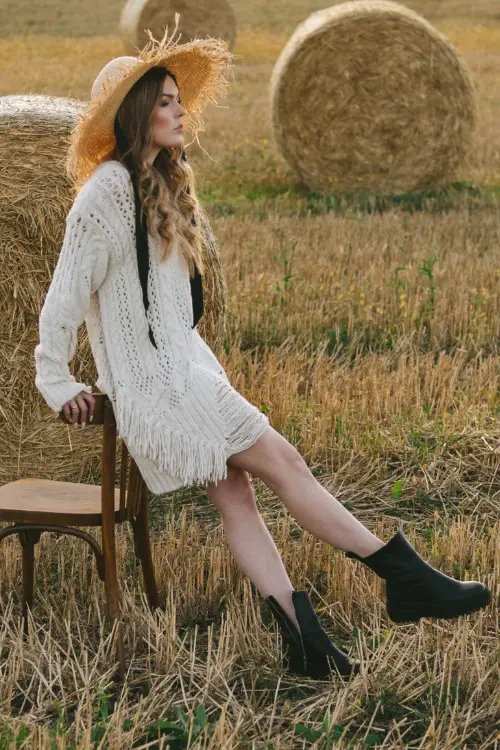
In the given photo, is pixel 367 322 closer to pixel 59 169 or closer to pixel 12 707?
pixel 59 169

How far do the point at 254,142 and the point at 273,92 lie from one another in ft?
9.25

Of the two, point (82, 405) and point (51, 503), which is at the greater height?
point (82, 405)

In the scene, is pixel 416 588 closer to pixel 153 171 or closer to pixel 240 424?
pixel 240 424

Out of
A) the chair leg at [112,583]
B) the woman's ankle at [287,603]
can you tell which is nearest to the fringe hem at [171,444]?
the chair leg at [112,583]

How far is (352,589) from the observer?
146 inches

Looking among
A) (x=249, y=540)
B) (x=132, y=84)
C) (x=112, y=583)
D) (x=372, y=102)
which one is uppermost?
(x=132, y=84)

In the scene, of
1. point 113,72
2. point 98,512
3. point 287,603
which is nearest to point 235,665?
point 287,603

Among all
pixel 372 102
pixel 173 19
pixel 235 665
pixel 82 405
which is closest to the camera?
pixel 82 405

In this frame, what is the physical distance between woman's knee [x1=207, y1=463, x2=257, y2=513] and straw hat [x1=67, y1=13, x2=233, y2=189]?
100 centimetres

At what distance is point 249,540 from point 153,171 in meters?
1.11

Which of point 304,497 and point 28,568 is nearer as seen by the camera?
point 304,497

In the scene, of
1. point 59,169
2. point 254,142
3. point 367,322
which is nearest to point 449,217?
point 367,322

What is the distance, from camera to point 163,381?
331 cm

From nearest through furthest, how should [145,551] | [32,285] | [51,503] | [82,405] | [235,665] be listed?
[82,405], [235,665], [51,503], [145,551], [32,285]
